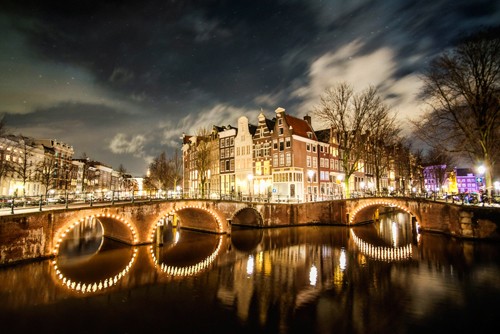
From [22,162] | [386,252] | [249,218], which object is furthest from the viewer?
[22,162]

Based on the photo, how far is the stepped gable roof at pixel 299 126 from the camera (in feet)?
159

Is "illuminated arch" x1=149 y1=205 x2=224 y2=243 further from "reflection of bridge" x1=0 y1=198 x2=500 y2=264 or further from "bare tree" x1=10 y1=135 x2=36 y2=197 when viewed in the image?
"bare tree" x1=10 y1=135 x2=36 y2=197

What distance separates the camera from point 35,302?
553 inches

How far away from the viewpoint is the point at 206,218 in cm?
3488

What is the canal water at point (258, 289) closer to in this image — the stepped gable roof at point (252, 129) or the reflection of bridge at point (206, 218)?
the reflection of bridge at point (206, 218)

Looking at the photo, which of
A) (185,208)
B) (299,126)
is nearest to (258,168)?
(299,126)

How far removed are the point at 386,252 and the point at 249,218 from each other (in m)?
19.2

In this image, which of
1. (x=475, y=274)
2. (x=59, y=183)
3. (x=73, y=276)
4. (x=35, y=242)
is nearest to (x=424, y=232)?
(x=475, y=274)

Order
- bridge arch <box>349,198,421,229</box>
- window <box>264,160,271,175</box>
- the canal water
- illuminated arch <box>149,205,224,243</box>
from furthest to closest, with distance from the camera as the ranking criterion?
1. window <box>264,160,271,175</box>
2. bridge arch <box>349,198,421,229</box>
3. illuminated arch <box>149,205,224,243</box>
4. the canal water

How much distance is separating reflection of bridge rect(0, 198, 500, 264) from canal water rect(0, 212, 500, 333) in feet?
4.87

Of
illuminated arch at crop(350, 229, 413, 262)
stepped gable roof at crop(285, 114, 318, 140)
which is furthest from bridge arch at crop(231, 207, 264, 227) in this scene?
stepped gable roof at crop(285, 114, 318, 140)

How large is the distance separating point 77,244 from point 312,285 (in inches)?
945

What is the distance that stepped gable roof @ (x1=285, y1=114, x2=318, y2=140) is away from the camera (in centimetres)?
4856

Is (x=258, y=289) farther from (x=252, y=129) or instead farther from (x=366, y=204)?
(x=252, y=129)
